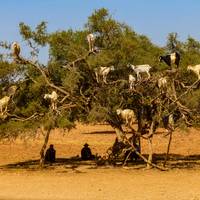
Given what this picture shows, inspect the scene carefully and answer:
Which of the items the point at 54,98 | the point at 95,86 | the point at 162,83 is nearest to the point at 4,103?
the point at 54,98

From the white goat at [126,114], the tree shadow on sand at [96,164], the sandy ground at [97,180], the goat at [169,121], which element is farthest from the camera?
the tree shadow on sand at [96,164]

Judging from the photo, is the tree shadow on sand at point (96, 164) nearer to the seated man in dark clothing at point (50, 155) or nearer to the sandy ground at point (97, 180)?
the sandy ground at point (97, 180)

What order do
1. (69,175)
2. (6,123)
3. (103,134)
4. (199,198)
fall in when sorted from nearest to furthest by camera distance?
(199,198), (69,175), (6,123), (103,134)

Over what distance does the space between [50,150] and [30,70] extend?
4758 mm

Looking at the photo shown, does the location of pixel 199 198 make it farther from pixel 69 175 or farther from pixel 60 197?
pixel 69 175

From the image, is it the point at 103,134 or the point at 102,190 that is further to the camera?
the point at 103,134

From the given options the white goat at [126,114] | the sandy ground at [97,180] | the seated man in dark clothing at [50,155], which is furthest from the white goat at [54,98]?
the seated man in dark clothing at [50,155]

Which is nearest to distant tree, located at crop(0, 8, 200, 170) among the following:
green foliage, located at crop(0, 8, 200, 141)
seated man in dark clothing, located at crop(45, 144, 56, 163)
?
green foliage, located at crop(0, 8, 200, 141)

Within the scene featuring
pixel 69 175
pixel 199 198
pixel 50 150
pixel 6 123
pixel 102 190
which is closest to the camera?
pixel 199 198

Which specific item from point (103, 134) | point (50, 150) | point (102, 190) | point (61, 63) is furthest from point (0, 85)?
point (103, 134)

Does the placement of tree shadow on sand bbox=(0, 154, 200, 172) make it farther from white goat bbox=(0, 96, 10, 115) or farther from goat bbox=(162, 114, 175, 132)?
white goat bbox=(0, 96, 10, 115)

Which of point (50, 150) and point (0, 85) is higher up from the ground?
point (0, 85)

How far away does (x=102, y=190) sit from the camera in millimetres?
18609

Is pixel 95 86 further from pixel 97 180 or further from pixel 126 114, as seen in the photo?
pixel 97 180
